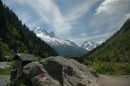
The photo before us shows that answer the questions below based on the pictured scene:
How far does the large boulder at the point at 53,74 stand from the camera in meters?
28.2

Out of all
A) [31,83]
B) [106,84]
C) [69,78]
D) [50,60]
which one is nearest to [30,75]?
[31,83]

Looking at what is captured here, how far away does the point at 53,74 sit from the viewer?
29250mm

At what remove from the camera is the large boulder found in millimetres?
28188

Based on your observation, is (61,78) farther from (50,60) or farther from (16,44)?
(16,44)

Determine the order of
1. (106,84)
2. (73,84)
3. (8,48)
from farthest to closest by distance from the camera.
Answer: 1. (8,48)
2. (106,84)
3. (73,84)

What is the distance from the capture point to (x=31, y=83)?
101 ft

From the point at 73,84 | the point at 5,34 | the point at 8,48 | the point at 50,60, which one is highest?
the point at 5,34

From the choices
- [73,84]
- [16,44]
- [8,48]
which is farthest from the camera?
[16,44]

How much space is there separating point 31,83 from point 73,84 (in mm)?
5211

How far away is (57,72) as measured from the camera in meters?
29.2

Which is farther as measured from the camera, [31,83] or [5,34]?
[5,34]

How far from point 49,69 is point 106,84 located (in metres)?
7.41

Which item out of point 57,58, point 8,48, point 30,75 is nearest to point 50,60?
point 57,58

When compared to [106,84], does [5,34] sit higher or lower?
higher
